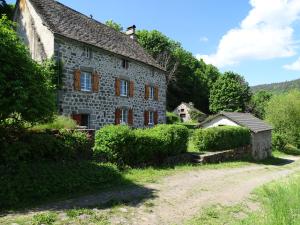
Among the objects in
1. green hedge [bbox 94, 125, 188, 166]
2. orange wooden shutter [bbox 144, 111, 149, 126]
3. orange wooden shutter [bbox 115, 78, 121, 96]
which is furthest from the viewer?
orange wooden shutter [bbox 144, 111, 149, 126]

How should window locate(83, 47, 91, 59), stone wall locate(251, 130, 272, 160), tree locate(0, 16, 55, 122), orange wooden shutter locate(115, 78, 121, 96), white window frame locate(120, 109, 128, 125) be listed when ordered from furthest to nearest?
stone wall locate(251, 130, 272, 160)
white window frame locate(120, 109, 128, 125)
orange wooden shutter locate(115, 78, 121, 96)
window locate(83, 47, 91, 59)
tree locate(0, 16, 55, 122)

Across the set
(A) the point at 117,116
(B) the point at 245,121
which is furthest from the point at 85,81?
(B) the point at 245,121

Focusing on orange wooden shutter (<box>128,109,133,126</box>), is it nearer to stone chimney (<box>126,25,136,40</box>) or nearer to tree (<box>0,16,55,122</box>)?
stone chimney (<box>126,25,136,40</box>)

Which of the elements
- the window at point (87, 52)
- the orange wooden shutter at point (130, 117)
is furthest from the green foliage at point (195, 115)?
the window at point (87, 52)

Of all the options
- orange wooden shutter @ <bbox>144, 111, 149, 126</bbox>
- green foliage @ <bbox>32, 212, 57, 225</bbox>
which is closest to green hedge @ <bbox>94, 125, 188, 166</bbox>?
green foliage @ <bbox>32, 212, 57, 225</bbox>

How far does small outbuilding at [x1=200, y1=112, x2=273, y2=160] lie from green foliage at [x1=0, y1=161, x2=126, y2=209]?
1623cm

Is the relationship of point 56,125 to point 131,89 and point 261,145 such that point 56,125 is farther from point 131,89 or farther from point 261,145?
point 261,145

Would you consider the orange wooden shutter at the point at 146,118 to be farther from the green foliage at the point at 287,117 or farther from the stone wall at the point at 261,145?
the green foliage at the point at 287,117

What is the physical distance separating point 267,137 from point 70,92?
61.9ft

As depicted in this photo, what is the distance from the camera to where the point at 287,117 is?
39.6 metres

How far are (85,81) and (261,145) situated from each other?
16232mm

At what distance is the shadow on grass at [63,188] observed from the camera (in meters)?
7.71

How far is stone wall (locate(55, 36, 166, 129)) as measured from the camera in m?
18.3

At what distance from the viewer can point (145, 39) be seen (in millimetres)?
47250
